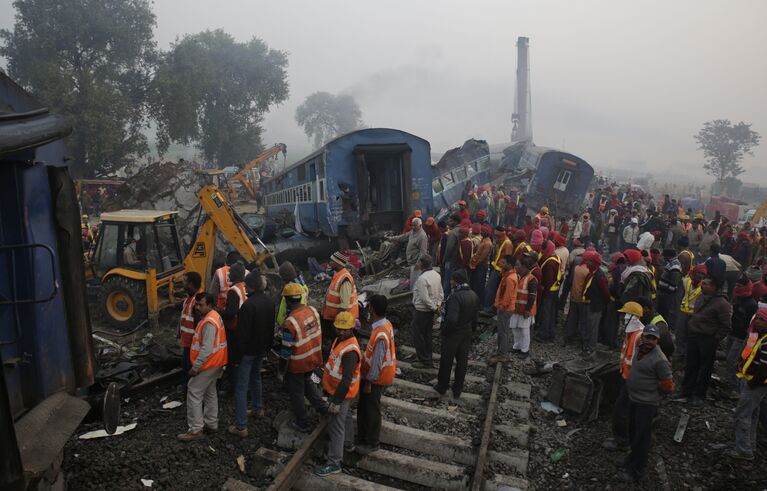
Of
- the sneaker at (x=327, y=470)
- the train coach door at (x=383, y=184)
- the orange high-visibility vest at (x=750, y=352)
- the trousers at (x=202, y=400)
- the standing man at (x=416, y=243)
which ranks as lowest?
the sneaker at (x=327, y=470)

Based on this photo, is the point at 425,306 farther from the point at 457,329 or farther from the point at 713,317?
the point at 713,317

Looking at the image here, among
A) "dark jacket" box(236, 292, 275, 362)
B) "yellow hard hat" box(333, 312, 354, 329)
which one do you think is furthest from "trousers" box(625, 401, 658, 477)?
"dark jacket" box(236, 292, 275, 362)

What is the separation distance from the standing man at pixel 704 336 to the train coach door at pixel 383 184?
7.90 m

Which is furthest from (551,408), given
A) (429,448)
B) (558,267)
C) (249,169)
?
(249,169)

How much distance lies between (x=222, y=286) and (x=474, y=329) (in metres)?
4.24

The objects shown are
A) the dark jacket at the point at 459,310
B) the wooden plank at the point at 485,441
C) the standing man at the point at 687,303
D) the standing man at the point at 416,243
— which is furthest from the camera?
the standing man at the point at 416,243

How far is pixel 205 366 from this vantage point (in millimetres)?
5074

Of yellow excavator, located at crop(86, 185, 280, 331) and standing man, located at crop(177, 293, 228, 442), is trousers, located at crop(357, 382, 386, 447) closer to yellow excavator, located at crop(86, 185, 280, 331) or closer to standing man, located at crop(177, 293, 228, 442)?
standing man, located at crop(177, 293, 228, 442)

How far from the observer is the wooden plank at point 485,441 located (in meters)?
4.73

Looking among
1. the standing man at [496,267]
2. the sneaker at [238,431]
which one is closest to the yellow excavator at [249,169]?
the standing man at [496,267]

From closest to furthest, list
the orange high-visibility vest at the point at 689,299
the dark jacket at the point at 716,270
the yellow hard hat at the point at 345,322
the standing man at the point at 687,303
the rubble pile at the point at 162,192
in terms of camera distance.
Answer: the yellow hard hat at the point at 345,322 → the dark jacket at the point at 716,270 → the standing man at the point at 687,303 → the orange high-visibility vest at the point at 689,299 → the rubble pile at the point at 162,192

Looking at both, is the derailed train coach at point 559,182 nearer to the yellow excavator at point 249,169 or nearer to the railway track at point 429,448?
the yellow excavator at point 249,169

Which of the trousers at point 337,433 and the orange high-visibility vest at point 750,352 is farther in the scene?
the orange high-visibility vest at point 750,352

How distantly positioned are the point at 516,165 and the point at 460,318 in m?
21.4
